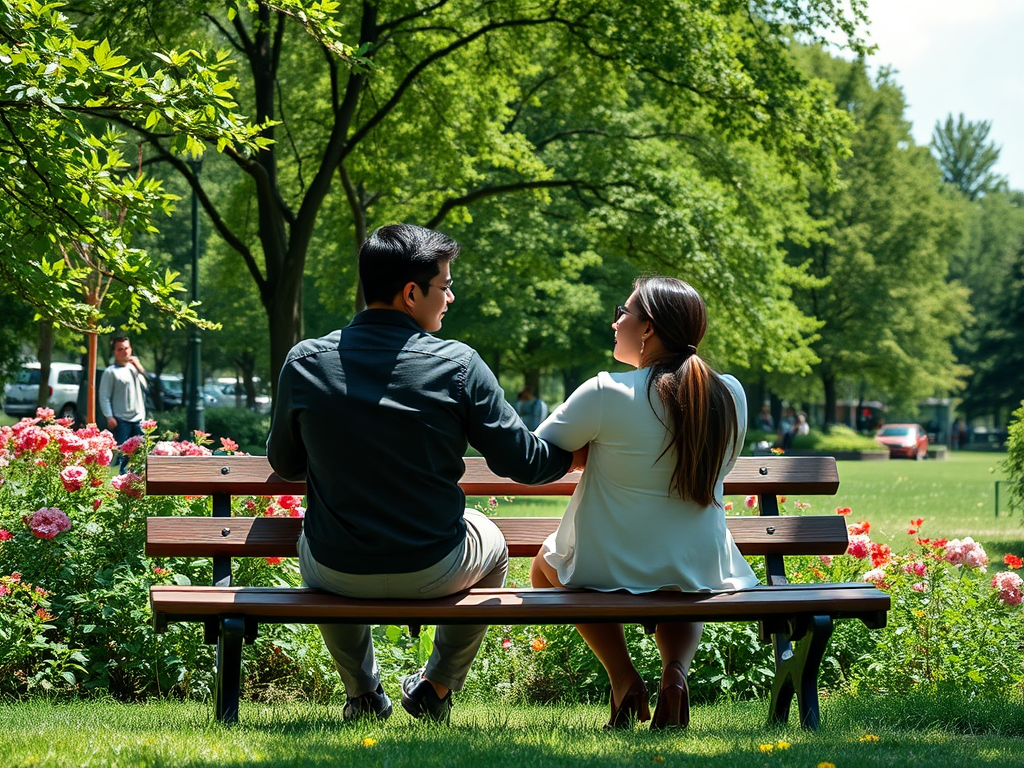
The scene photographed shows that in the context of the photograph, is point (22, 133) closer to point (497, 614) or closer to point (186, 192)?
point (497, 614)

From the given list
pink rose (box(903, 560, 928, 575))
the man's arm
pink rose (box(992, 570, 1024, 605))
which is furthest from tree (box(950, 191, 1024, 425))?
the man's arm

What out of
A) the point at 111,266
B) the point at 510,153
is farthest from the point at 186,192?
the point at 111,266

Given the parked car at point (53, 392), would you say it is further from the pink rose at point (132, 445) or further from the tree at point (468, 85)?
the pink rose at point (132, 445)

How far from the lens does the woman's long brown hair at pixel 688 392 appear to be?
12.1ft

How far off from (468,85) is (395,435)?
14.1m

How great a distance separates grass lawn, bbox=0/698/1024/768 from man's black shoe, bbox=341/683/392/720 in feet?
0.21

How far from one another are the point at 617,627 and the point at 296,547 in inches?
48.7

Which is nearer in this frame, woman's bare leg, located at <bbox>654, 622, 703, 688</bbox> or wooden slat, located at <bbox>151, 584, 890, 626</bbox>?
wooden slat, located at <bbox>151, 584, 890, 626</bbox>

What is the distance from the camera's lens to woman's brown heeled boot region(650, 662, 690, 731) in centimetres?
374

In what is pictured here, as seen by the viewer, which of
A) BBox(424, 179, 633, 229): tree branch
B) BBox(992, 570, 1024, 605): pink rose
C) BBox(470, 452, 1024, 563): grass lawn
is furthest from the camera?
BBox(424, 179, 633, 229): tree branch

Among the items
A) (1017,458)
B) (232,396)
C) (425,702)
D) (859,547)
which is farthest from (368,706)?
(232,396)

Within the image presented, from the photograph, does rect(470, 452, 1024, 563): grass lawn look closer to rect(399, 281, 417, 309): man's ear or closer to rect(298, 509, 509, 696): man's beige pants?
rect(298, 509, 509, 696): man's beige pants

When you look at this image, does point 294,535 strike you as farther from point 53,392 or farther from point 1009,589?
point 53,392

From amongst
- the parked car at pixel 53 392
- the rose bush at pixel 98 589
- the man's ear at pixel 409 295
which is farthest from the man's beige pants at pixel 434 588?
the parked car at pixel 53 392
